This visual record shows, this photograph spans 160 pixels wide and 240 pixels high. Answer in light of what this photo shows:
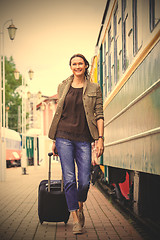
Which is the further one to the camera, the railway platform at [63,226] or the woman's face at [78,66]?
the woman's face at [78,66]

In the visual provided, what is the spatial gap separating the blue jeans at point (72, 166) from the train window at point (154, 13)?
4.98ft

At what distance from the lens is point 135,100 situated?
14.7 feet

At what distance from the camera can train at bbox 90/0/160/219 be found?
3.69 m

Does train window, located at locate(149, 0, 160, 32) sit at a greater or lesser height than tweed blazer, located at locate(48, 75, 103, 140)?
greater

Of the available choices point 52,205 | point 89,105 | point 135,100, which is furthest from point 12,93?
point 135,100

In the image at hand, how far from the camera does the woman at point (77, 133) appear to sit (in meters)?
4.64

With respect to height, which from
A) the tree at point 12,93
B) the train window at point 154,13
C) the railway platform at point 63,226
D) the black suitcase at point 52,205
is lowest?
the railway platform at point 63,226

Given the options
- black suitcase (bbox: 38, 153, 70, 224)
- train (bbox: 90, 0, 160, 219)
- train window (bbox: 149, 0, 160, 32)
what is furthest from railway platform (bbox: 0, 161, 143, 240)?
train window (bbox: 149, 0, 160, 32)

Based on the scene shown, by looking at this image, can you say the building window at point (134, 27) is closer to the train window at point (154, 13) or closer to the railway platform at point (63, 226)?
the train window at point (154, 13)

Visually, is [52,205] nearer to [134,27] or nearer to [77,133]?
[77,133]

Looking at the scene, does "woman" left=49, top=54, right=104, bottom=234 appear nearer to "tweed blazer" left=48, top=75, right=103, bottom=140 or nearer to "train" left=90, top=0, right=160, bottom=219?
"tweed blazer" left=48, top=75, right=103, bottom=140

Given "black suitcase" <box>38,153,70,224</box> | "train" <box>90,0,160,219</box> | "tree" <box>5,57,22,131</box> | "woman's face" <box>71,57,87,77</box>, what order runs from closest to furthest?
"train" <box>90,0,160,219</box>, "woman's face" <box>71,57,87,77</box>, "black suitcase" <box>38,153,70,224</box>, "tree" <box>5,57,22,131</box>

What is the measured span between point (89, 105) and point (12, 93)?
35.0 meters

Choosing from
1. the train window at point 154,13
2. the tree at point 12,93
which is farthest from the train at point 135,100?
the tree at point 12,93
